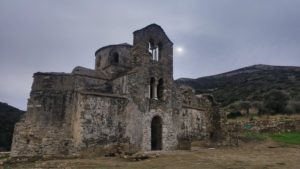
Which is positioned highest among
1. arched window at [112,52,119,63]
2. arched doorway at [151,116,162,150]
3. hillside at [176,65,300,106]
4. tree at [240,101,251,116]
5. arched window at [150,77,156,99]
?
hillside at [176,65,300,106]

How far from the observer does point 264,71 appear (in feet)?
235

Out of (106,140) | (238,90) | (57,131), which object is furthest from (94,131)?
(238,90)

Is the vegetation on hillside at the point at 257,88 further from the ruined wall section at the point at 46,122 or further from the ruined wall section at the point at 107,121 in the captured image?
the ruined wall section at the point at 46,122

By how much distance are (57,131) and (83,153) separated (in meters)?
1.87

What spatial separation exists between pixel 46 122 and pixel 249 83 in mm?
51866

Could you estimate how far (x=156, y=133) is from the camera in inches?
773

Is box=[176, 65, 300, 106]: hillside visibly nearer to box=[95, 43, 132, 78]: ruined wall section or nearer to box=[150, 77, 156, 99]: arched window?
box=[95, 43, 132, 78]: ruined wall section

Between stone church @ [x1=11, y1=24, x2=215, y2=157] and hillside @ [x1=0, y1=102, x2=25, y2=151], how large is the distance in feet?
50.0

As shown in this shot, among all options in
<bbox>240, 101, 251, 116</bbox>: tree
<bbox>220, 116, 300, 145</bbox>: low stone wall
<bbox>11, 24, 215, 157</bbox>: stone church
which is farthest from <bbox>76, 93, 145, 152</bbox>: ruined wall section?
<bbox>240, 101, 251, 116</bbox>: tree

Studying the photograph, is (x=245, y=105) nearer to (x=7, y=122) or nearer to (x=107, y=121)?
(x=107, y=121)

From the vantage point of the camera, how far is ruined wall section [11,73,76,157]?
1600cm

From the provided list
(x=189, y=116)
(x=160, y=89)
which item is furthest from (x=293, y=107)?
(x=160, y=89)

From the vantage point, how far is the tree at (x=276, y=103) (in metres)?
36.9

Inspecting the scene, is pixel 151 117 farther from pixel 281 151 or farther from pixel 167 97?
pixel 281 151
